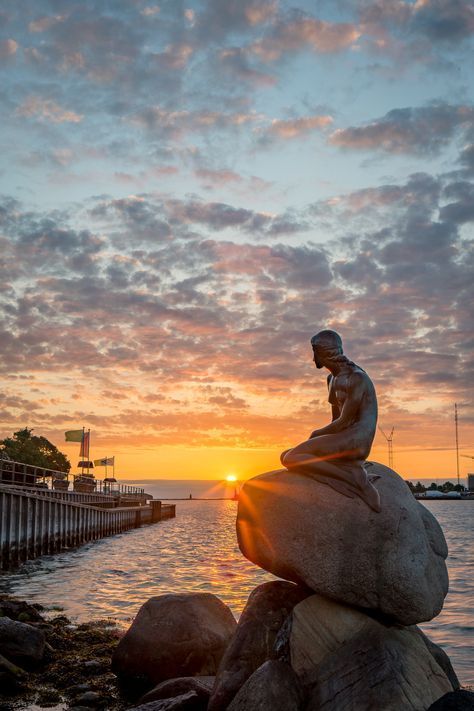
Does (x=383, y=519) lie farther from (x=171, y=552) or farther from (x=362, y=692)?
(x=171, y=552)

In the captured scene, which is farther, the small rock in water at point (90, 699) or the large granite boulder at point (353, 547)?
the small rock in water at point (90, 699)

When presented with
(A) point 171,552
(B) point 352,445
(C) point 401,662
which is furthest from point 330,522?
(A) point 171,552

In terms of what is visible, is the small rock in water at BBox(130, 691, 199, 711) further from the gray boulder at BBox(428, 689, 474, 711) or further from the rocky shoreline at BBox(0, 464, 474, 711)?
the gray boulder at BBox(428, 689, 474, 711)

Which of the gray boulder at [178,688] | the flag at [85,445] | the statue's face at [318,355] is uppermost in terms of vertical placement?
the flag at [85,445]

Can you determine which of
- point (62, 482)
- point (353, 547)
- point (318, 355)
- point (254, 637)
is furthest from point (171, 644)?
point (62, 482)

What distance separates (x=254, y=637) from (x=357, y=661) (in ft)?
5.35

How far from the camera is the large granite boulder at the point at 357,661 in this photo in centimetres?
855

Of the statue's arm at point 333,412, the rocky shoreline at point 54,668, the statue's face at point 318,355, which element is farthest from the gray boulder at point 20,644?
the statue's face at point 318,355

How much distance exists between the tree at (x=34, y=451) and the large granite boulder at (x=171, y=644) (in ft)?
245

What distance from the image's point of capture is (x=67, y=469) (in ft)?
348

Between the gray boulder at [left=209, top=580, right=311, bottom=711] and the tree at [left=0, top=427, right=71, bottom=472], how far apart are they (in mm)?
77815

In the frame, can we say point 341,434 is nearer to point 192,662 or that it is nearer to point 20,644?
point 192,662

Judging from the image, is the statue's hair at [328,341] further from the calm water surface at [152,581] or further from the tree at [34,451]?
the tree at [34,451]

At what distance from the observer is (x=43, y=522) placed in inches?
1497
